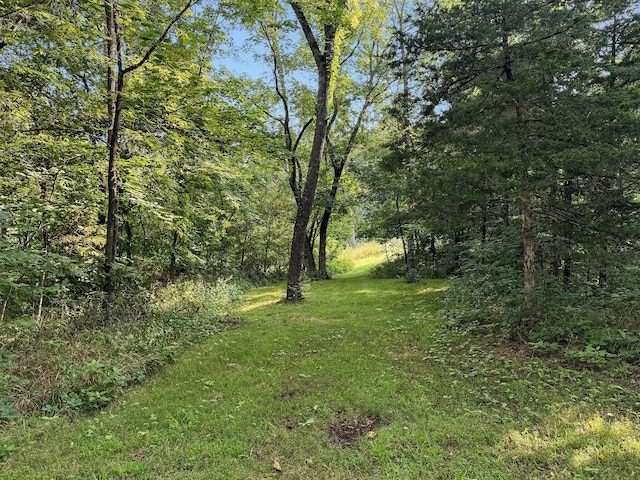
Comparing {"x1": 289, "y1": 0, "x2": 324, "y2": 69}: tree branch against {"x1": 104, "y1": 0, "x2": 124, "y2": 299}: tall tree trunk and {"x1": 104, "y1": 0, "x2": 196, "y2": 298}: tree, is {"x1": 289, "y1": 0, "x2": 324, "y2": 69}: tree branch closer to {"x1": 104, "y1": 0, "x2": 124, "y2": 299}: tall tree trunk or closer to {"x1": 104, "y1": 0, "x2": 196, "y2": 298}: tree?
{"x1": 104, "y1": 0, "x2": 196, "y2": 298}: tree

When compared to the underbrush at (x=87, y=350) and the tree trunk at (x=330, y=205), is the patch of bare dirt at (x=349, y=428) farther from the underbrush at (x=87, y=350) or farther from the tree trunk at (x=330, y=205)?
the tree trunk at (x=330, y=205)

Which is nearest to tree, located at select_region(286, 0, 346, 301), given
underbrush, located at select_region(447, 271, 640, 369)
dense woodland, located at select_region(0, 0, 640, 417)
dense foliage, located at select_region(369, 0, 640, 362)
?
dense woodland, located at select_region(0, 0, 640, 417)

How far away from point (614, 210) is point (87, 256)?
7738 millimetres

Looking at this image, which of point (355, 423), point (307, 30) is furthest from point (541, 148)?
point (307, 30)

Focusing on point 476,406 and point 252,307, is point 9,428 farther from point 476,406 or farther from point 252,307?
point 252,307

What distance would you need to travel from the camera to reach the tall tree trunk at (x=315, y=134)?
823 centimetres

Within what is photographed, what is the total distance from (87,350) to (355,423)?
10.5 feet

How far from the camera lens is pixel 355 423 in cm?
303

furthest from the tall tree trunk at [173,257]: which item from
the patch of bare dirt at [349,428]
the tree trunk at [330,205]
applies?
the patch of bare dirt at [349,428]

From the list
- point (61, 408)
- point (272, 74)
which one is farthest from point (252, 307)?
point (272, 74)

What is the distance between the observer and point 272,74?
13.1 m

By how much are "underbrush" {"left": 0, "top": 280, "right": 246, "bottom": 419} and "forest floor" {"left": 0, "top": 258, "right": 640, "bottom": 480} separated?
0.75 feet

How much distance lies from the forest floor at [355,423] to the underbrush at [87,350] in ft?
0.75

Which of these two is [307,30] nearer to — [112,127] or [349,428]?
[112,127]
